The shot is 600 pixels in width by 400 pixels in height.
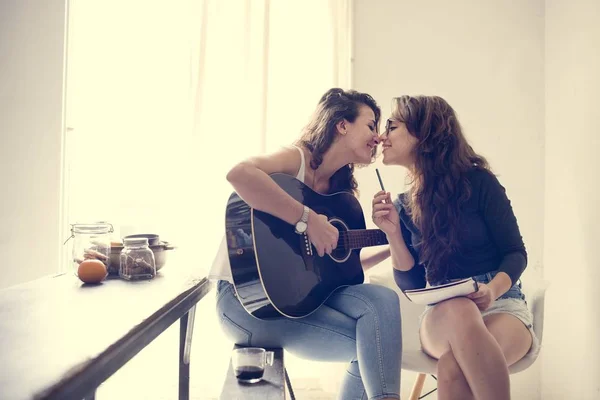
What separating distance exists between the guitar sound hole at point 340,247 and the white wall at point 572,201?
3.46 ft

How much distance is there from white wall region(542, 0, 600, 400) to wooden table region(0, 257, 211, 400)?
1.58m

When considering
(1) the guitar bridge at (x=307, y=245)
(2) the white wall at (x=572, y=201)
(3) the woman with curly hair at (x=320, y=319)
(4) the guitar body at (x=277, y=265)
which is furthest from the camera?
(2) the white wall at (x=572, y=201)

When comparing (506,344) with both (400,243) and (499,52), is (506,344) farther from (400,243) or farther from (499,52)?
(499,52)

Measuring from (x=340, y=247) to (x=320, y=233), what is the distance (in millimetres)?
147

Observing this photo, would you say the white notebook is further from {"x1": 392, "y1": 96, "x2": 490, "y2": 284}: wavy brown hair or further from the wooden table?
the wooden table

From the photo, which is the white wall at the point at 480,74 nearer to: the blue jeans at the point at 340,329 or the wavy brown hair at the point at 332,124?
the wavy brown hair at the point at 332,124

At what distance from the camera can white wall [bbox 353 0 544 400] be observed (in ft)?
8.20

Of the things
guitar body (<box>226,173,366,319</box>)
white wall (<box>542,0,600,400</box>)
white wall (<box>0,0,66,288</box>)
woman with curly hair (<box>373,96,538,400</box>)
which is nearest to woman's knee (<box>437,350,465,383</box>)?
woman with curly hair (<box>373,96,538,400</box>)

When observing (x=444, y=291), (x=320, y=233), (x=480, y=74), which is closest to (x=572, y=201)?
(x=480, y=74)

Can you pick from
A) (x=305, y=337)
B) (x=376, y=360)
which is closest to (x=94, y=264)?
(x=305, y=337)

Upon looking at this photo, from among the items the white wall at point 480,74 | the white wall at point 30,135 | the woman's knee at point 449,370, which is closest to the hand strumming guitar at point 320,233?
the woman's knee at point 449,370

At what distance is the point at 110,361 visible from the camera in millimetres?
729

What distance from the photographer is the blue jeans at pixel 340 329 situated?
4.52 feet

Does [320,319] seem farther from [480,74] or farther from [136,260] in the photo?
[480,74]
